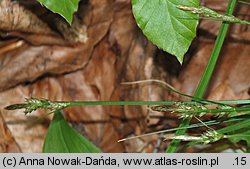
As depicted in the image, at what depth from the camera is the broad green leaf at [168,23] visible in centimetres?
83

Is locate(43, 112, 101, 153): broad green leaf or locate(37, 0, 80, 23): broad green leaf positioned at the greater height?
locate(37, 0, 80, 23): broad green leaf

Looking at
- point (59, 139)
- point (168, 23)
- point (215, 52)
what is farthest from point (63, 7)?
point (59, 139)

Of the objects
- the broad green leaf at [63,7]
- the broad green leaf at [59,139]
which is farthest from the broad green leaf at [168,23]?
the broad green leaf at [59,139]

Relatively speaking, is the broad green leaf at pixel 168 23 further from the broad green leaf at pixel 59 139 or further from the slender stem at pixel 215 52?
the broad green leaf at pixel 59 139

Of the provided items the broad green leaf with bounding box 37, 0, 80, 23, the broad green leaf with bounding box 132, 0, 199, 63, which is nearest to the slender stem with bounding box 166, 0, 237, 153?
the broad green leaf with bounding box 132, 0, 199, 63

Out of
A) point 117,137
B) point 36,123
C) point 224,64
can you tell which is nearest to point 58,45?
point 36,123

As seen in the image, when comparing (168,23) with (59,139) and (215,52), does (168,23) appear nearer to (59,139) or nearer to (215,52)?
(215,52)

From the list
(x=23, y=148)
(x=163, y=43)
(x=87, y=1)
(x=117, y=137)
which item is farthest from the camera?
(x=117, y=137)

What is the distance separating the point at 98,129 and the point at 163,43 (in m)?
0.64

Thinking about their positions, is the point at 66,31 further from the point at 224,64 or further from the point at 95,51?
the point at 224,64

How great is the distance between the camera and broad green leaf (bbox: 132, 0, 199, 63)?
0.83 metres

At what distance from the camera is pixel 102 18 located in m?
1.30

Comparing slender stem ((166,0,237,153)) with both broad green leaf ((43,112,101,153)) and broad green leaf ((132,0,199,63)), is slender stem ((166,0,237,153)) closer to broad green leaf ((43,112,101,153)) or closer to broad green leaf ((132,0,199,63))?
broad green leaf ((132,0,199,63))

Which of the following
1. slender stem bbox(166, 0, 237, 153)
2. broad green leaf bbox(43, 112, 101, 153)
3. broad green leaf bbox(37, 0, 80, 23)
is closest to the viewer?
broad green leaf bbox(37, 0, 80, 23)
